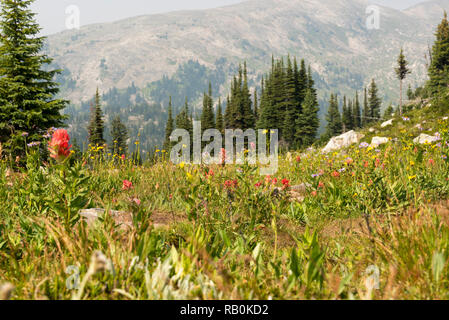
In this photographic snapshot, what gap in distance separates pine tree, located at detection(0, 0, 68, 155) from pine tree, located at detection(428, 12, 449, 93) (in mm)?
52392

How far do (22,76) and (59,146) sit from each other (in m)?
26.0

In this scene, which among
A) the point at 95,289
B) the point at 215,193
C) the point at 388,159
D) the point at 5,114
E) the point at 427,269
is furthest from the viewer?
the point at 5,114

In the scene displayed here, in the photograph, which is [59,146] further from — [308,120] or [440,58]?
[440,58]

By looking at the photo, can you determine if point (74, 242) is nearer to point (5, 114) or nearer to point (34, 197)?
point (34, 197)

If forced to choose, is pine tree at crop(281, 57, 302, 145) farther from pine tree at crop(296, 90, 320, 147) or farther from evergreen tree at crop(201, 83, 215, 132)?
evergreen tree at crop(201, 83, 215, 132)

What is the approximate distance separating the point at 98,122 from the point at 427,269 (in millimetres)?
44502

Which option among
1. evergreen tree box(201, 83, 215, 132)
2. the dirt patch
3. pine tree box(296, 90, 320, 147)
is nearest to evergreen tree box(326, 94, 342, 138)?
pine tree box(296, 90, 320, 147)

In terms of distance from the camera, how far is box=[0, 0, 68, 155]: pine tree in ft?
76.0

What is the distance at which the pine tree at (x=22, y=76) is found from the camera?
76.0 feet

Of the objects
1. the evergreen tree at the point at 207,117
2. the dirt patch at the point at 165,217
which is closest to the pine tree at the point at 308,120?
the evergreen tree at the point at 207,117

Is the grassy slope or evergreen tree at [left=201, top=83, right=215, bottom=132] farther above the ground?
evergreen tree at [left=201, top=83, right=215, bottom=132]
